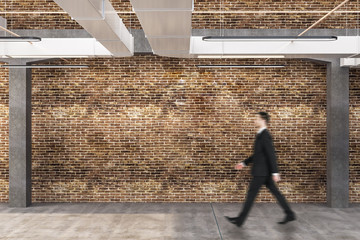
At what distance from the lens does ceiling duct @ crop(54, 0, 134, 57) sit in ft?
11.6

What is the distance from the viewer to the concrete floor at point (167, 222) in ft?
15.5

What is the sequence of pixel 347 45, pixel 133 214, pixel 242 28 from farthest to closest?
pixel 242 28
pixel 133 214
pixel 347 45

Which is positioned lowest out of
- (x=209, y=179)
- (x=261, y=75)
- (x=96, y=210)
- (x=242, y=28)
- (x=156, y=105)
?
(x=96, y=210)

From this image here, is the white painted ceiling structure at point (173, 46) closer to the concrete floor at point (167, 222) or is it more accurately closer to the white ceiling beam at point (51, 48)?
the white ceiling beam at point (51, 48)

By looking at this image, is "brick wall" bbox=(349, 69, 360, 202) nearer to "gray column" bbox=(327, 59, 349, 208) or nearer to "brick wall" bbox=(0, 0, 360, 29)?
"gray column" bbox=(327, 59, 349, 208)

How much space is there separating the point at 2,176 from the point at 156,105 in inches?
140

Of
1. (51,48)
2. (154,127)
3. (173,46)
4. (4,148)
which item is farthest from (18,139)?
(173,46)

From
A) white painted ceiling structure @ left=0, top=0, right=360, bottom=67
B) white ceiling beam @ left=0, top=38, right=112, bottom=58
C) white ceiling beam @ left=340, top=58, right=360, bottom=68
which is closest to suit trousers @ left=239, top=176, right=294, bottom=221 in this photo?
white painted ceiling structure @ left=0, top=0, right=360, bottom=67

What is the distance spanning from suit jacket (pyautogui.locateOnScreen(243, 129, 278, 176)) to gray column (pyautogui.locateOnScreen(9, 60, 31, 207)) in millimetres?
4523

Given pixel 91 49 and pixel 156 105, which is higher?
pixel 91 49

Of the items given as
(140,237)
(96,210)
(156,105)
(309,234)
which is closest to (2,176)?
(96,210)

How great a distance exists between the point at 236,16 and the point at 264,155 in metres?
3.35

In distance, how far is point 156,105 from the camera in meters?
7.00

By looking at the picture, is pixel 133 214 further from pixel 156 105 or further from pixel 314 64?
pixel 314 64
